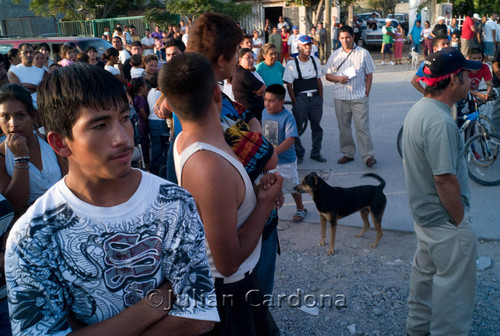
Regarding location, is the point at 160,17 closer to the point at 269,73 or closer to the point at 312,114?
the point at 269,73

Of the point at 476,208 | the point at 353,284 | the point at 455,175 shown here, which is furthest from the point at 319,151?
the point at 455,175

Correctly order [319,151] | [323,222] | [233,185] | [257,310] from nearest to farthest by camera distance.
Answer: [233,185] < [257,310] < [323,222] < [319,151]

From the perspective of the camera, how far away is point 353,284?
→ 3906 millimetres

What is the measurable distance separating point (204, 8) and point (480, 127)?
2238cm

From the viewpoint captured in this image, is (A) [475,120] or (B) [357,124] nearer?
(A) [475,120]

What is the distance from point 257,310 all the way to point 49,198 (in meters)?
1.16

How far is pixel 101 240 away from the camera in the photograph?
1313 millimetres

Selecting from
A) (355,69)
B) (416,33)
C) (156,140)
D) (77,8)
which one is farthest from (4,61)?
(77,8)

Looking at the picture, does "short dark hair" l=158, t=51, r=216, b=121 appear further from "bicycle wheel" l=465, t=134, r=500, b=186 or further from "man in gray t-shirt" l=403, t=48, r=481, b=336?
"bicycle wheel" l=465, t=134, r=500, b=186

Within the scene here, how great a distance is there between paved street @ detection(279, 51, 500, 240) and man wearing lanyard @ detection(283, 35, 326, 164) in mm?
328

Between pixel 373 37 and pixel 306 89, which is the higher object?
pixel 373 37

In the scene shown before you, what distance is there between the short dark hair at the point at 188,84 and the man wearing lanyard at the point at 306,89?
532 cm

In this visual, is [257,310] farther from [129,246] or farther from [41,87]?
[41,87]

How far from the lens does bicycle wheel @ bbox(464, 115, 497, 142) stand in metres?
6.05
